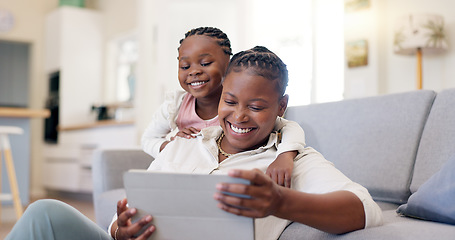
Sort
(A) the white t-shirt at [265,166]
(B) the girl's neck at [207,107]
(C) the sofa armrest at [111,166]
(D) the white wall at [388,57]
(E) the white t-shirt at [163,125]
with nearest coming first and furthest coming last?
(A) the white t-shirt at [265,166] → (B) the girl's neck at [207,107] → (E) the white t-shirt at [163,125] → (C) the sofa armrest at [111,166] → (D) the white wall at [388,57]

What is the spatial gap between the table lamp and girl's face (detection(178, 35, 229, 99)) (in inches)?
96.1

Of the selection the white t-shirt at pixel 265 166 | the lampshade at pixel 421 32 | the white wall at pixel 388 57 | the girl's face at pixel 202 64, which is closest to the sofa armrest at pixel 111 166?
the girl's face at pixel 202 64

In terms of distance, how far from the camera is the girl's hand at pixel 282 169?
1152 millimetres

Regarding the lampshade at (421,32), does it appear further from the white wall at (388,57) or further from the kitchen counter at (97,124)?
the kitchen counter at (97,124)

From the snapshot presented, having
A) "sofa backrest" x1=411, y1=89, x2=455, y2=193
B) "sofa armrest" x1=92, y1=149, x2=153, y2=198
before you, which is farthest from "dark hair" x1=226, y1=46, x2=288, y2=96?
"sofa armrest" x1=92, y1=149, x2=153, y2=198

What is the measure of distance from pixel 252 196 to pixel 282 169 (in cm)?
28

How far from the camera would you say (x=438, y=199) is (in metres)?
1.34

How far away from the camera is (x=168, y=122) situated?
1.86 meters

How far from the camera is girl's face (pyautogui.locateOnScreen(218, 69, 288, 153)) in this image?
3.97 ft

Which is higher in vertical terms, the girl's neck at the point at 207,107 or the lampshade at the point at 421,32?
the lampshade at the point at 421,32

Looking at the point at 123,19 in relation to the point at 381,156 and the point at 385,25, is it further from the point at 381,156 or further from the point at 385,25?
the point at 381,156

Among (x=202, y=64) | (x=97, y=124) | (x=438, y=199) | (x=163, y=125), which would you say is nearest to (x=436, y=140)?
(x=438, y=199)

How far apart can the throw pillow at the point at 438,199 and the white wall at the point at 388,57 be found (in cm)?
263

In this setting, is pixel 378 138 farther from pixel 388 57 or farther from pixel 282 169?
pixel 388 57
